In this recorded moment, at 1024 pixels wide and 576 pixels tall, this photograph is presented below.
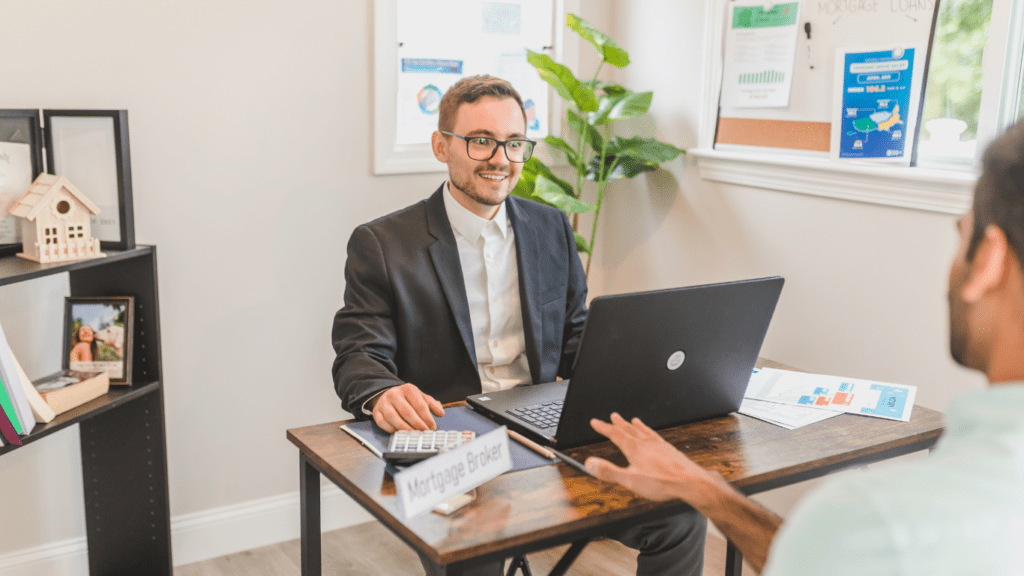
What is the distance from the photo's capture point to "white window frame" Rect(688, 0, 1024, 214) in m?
2.08

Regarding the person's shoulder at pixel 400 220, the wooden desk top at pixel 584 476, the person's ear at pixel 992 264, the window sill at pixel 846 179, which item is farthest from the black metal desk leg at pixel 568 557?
the window sill at pixel 846 179

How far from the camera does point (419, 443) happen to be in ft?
4.82

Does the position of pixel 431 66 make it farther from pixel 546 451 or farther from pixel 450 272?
pixel 546 451

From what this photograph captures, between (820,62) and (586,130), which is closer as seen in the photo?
(820,62)

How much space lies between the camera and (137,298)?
2309 mm

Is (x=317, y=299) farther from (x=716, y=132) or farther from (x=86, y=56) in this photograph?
(x=716, y=132)

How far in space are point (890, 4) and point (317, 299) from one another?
189cm

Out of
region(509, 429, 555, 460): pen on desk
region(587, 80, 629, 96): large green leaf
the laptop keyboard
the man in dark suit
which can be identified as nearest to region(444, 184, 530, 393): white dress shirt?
the man in dark suit

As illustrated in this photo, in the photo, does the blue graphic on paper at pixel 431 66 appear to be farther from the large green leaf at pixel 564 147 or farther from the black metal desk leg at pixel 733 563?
the black metal desk leg at pixel 733 563

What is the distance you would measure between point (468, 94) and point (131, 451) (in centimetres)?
136

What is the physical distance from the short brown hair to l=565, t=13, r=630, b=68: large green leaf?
750mm

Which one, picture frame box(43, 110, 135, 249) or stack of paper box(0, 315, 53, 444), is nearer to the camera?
stack of paper box(0, 315, 53, 444)

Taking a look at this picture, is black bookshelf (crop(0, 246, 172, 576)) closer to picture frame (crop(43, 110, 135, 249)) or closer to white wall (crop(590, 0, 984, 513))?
picture frame (crop(43, 110, 135, 249))

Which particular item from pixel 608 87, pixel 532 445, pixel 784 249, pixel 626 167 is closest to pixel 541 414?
pixel 532 445
